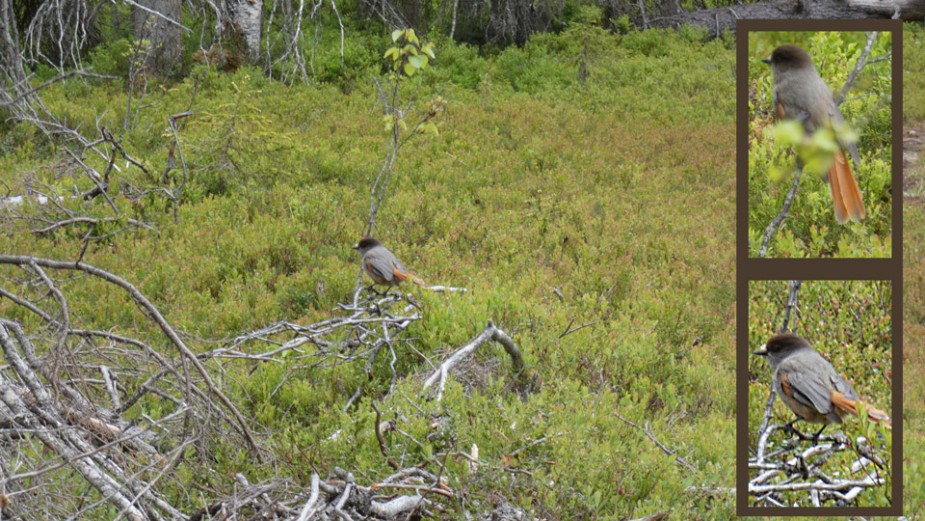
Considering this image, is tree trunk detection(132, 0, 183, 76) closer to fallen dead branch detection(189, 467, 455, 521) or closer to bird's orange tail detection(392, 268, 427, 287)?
bird's orange tail detection(392, 268, 427, 287)

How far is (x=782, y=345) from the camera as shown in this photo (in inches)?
69.2

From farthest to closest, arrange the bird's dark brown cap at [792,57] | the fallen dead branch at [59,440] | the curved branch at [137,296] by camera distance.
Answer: the curved branch at [137,296]
the fallen dead branch at [59,440]
the bird's dark brown cap at [792,57]

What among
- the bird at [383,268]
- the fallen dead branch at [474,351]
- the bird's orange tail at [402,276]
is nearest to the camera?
the fallen dead branch at [474,351]

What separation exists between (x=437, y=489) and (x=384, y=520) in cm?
30

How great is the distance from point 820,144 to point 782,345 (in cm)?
45

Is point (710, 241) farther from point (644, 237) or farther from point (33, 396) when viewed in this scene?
point (33, 396)

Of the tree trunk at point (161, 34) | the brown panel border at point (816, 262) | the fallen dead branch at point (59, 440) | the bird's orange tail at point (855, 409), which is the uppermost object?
the tree trunk at point (161, 34)

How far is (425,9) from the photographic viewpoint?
18203 millimetres

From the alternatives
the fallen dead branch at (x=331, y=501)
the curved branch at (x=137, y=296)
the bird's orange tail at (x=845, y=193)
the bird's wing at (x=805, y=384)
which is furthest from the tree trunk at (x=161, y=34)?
the bird's orange tail at (x=845, y=193)

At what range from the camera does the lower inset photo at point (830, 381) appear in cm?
170

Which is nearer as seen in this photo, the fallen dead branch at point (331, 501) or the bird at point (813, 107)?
the bird at point (813, 107)

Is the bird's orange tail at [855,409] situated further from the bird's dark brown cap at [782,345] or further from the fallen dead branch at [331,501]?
the fallen dead branch at [331,501]

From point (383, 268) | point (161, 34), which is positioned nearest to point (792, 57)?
point (383, 268)

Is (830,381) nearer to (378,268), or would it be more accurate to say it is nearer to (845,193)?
(845,193)
